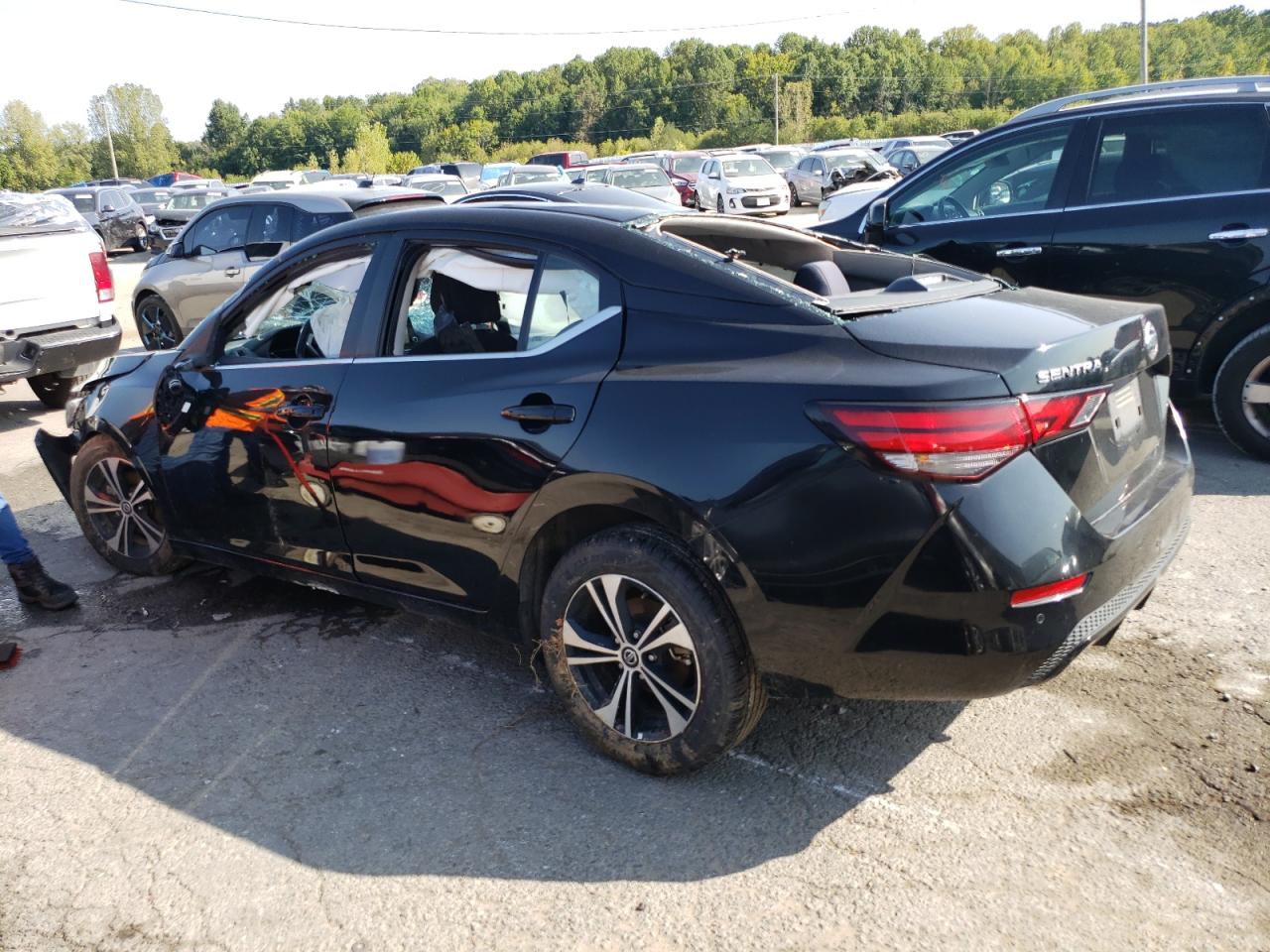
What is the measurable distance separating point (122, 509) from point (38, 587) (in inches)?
20.8

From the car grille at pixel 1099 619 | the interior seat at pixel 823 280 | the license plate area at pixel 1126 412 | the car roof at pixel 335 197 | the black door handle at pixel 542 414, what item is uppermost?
the car roof at pixel 335 197

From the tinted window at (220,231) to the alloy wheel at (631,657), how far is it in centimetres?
921

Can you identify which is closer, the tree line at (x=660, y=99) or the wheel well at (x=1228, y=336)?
the wheel well at (x=1228, y=336)

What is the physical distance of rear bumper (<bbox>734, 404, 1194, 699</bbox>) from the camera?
106 inches

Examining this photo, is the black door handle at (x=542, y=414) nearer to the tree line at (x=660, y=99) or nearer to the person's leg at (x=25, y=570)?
the person's leg at (x=25, y=570)

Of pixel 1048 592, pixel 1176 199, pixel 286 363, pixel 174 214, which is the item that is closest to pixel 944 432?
pixel 1048 592

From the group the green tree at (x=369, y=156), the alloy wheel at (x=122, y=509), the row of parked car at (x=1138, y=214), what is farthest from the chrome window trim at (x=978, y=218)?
the green tree at (x=369, y=156)

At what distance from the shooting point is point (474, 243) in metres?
3.71

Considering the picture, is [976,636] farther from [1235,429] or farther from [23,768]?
[1235,429]

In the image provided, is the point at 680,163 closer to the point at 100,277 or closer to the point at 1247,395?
the point at 100,277

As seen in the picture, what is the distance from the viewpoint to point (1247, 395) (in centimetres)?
593

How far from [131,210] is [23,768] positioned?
104ft

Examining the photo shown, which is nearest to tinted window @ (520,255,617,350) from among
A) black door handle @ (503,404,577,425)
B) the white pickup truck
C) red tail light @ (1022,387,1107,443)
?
black door handle @ (503,404,577,425)

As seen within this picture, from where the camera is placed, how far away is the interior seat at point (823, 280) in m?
3.71
